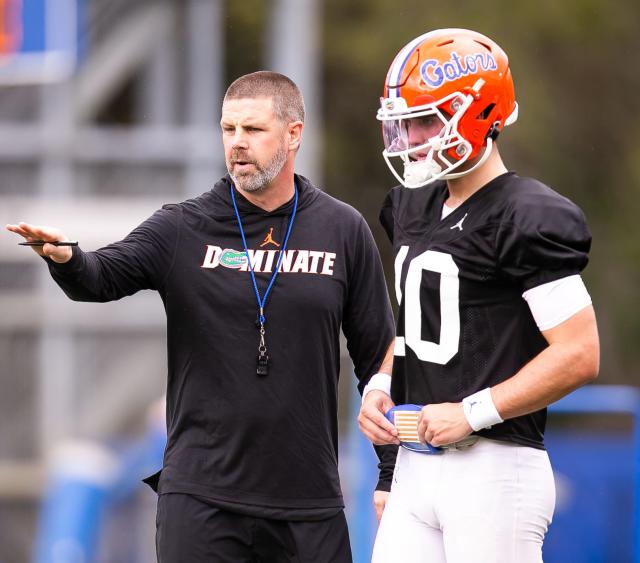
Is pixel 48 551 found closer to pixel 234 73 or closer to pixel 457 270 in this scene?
pixel 457 270

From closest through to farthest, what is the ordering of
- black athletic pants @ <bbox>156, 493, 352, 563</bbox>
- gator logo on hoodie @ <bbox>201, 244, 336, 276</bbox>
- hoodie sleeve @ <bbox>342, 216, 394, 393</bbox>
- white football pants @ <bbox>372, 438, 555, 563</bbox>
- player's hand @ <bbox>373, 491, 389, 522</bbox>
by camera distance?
1. white football pants @ <bbox>372, 438, 555, 563</bbox>
2. black athletic pants @ <bbox>156, 493, 352, 563</bbox>
3. gator logo on hoodie @ <bbox>201, 244, 336, 276</bbox>
4. player's hand @ <bbox>373, 491, 389, 522</bbox>
5. hoodie sleeve @ <bbox>342, 216, 394, 393</bbox>

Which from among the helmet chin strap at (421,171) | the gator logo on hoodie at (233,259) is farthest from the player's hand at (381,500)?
the helmet chin strap at (421,171)

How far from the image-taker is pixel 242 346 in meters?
4.35

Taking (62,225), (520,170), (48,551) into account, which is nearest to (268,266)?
(48,551)

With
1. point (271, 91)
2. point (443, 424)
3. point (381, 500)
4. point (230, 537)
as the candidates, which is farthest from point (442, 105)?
point (230, 537)

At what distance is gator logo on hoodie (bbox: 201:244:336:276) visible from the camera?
4.41 meters

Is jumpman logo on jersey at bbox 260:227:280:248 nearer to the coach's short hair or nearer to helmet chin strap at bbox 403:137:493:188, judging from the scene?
the coach's short hair

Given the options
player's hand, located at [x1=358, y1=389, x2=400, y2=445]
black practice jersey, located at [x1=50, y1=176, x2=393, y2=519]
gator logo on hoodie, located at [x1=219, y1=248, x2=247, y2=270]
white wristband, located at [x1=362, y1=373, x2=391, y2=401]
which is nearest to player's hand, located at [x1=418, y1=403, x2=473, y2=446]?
player's hand, located at [x1=358, y1=389, x2=400, y2=445]

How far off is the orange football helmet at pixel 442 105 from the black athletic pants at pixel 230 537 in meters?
1.15

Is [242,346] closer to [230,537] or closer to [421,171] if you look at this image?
[230,537]

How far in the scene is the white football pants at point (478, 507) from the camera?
395cm

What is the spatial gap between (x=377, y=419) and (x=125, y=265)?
35.9 inches

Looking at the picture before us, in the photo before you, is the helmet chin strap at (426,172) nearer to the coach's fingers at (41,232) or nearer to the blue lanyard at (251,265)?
the blue lanyard at (251,265)

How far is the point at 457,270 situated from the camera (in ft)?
13.1
